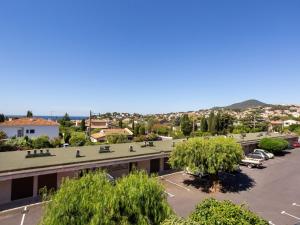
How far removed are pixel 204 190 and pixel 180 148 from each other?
4.59 m

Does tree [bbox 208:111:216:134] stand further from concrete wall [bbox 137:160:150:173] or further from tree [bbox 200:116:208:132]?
concrete wall [bbox 137:160:150:173]

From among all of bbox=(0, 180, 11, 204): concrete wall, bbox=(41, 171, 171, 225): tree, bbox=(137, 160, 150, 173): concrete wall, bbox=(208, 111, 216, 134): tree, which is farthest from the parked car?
bbox=(208, 111, 216, 134): tree

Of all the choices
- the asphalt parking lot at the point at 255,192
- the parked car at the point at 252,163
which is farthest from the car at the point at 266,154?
the parked car at the point at 252,163

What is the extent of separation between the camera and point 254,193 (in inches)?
854

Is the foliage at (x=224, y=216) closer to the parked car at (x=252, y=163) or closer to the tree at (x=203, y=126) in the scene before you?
the parked car at (x=252, y=163)

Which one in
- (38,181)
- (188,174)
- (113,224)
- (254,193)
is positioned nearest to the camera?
(113,224)

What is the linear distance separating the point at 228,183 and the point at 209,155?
5.93 metres

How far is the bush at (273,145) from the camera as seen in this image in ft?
125

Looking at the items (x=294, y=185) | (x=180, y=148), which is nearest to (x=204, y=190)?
(x=180, y=148)

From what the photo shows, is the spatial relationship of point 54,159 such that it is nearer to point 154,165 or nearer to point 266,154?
point 154,165

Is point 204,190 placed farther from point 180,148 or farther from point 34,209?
point 34,209

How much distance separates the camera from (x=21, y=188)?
18.2 m

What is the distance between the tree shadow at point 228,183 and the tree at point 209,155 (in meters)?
0.95

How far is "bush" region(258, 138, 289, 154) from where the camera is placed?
3822cm
